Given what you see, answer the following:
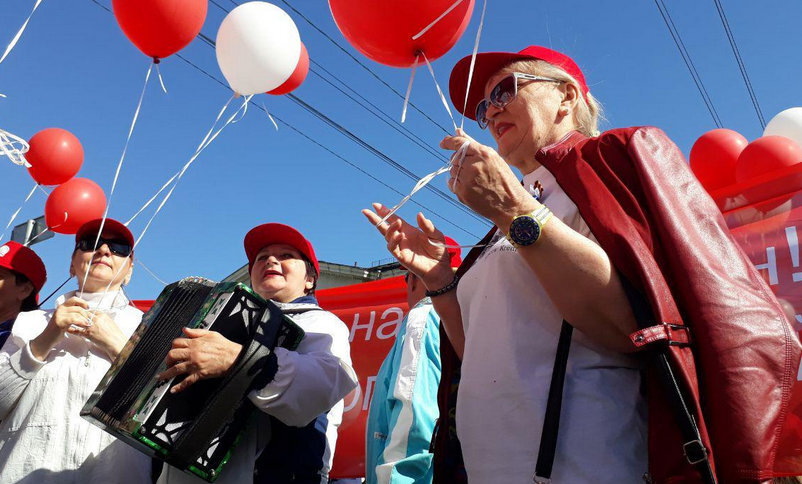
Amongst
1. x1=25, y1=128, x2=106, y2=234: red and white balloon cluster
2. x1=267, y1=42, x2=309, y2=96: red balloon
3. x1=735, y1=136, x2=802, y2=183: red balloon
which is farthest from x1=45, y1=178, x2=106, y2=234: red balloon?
x1=735, y1=136, x2=802, y2=183: red balloon

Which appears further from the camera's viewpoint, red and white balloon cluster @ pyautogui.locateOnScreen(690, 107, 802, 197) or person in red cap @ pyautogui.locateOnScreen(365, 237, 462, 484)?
red and white balloon cluster @ pyautogui.locateOnScreen(690, 107, 802, 197)

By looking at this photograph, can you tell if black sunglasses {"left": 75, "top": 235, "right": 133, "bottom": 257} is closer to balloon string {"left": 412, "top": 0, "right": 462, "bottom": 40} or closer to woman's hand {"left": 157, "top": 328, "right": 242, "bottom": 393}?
woman's hand {"left": 157, "top": 328, "right": 242, "bottom": 393}

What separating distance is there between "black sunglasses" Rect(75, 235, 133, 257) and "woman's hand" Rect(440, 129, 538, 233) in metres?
3.10

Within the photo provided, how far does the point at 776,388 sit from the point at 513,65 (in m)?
1.33

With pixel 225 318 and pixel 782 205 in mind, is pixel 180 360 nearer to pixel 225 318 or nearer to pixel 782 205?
pixel 225 318

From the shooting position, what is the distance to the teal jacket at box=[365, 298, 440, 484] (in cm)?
306

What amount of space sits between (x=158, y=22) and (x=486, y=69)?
2367mm

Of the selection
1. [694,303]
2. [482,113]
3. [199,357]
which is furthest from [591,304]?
[199,357]

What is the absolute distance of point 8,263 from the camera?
4.50 meters

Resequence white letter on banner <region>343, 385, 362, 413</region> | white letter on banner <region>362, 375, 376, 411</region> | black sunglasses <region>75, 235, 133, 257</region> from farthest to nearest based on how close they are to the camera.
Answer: white letter on banner <region>362, 375, 376, 411</region>
white letter on banner <region>343, 385, 362, 413</region>
black sunglasses <region>75, 235, 133, 257</region>

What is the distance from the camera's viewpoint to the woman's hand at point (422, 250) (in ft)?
7.09

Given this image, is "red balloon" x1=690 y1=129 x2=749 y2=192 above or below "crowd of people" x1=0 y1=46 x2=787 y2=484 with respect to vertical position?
above

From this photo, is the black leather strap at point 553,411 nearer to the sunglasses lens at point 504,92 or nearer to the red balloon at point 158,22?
the sunglasses lens at point 504,92

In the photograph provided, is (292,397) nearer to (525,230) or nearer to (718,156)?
(525,230)
